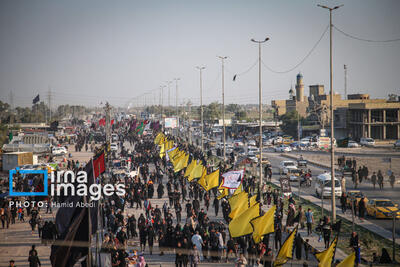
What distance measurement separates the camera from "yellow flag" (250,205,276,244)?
13328 mm

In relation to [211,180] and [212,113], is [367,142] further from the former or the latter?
[212,113]

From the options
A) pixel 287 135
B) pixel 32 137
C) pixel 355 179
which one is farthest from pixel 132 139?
pixel 355 179

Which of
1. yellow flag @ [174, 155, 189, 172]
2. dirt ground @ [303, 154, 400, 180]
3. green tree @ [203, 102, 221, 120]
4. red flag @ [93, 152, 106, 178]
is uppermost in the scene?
green tree @ [203, 102, 221, 120]

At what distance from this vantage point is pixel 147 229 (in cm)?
Answer: 1611

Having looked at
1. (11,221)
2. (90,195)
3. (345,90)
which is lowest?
(11,221)

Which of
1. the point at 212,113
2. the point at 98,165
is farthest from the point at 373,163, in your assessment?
the point at 212,113

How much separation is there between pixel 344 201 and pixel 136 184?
37.8ft

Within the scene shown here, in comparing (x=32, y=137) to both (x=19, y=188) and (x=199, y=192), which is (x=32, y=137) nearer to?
(x=19, y=188)

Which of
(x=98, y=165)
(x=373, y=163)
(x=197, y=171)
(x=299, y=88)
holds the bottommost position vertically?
(x=373, y=163)

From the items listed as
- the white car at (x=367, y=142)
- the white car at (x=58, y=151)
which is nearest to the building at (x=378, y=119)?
the white car at (x=367, y=142)

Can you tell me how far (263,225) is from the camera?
527 inches

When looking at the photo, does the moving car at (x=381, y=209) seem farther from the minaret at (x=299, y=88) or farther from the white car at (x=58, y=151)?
the minaret at (x=299, y=88)

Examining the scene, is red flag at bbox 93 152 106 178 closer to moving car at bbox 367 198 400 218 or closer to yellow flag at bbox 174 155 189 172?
yellow flag at bbox 174 155 189 172

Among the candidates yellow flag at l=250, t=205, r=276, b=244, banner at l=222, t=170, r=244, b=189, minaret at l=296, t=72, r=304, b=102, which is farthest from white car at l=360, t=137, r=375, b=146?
minaret at l=296, t=72, r=304, b=102
